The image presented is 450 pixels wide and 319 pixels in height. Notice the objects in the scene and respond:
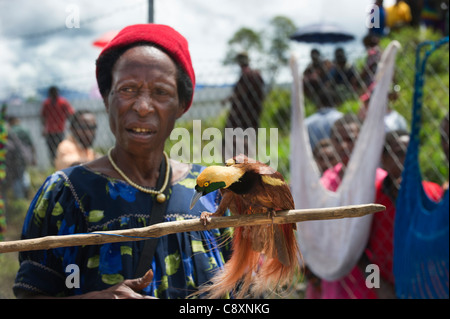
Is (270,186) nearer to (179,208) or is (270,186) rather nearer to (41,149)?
(179,208)

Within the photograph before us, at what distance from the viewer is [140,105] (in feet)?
5.67

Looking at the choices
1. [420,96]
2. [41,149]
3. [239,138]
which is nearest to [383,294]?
[420,96]

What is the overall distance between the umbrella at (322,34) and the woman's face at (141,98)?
731 centimetres

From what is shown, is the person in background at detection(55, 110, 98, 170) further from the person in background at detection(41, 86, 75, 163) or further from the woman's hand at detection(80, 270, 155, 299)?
the woman's hand at detection(80, 270, 155, 299)

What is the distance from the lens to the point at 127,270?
1.70m

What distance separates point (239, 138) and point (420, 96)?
4.58 ft

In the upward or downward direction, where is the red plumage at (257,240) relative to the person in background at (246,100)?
downward

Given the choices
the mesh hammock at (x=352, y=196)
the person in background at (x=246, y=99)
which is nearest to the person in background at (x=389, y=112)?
the mesh hammock at (x=352, y=196)

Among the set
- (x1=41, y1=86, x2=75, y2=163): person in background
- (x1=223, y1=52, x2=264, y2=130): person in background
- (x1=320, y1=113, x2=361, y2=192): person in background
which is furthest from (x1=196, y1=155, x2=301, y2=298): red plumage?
(x1=41, y1=86, x2=75, y2=163): person in background

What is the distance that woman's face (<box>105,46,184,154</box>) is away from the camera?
5.75 ft

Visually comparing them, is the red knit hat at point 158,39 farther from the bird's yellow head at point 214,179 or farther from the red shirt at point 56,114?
the red shirt at point 56,114

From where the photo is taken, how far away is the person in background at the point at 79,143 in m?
4.41

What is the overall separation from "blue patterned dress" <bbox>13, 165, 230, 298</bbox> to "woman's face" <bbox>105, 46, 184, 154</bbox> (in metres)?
0.19

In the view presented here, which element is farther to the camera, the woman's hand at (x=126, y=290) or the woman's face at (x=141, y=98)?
the woman's face at (x=141, y=98)
